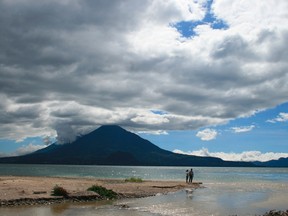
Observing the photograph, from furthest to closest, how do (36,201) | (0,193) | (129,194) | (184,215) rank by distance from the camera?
(129,194) < (0,193) < (36,201) < (184,215)

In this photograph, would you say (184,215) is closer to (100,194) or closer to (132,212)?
(132,212)

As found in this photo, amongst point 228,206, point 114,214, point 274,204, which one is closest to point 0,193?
point 114,214

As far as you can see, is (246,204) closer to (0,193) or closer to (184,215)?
(184,215)

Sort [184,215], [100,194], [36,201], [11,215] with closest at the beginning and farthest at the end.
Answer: [11,215]
[184,215]
[36,201]
[100,194]

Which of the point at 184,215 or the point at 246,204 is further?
the point at 246,204

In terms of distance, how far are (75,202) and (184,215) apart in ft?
38.3

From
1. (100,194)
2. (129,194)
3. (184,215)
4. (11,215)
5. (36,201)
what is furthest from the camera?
(129,194)

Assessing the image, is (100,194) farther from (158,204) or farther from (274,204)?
(274,204)

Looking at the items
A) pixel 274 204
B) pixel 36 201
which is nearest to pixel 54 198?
pixel 36 201

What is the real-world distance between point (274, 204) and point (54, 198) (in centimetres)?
2149

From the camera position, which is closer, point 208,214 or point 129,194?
point 208,214

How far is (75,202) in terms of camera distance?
3600cm

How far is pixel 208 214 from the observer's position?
29.8m

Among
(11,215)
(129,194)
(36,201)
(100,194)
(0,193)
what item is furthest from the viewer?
(129,194)
